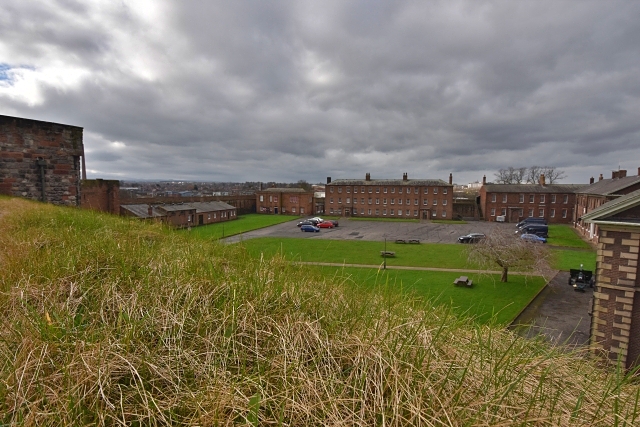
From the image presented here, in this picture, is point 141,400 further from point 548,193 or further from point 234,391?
point 548,193

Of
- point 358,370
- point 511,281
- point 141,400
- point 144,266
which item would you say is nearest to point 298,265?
point 144,266

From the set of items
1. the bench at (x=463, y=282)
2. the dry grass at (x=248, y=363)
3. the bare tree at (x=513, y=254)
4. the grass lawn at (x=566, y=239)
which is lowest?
the bench at (x=463, y=282)

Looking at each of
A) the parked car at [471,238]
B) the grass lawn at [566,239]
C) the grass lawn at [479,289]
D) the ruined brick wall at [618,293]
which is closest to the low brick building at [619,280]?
the ruined brick wall at [618,293]

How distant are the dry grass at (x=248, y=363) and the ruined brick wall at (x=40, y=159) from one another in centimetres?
1740

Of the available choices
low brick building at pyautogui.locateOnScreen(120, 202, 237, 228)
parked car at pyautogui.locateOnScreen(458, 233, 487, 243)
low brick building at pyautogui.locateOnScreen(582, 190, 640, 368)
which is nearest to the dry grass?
low brick building at pyautogui.locateOnScreen(582, 190, 640, 368)

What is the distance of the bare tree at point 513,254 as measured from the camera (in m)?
19.5

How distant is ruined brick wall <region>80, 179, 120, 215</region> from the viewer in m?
22.7

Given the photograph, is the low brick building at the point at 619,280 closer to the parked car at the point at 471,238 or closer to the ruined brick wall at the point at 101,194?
the parked car at the point at 471,238

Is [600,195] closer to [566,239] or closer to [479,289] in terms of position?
[566,239]

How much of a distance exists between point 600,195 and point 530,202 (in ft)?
65.7

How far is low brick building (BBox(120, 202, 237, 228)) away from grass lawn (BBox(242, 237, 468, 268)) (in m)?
14.4

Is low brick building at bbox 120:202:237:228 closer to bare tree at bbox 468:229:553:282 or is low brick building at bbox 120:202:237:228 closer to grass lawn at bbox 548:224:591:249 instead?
bare tree at bbox 468:229:553:282

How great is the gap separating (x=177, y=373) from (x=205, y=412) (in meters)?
0.57

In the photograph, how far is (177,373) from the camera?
8.15ft
